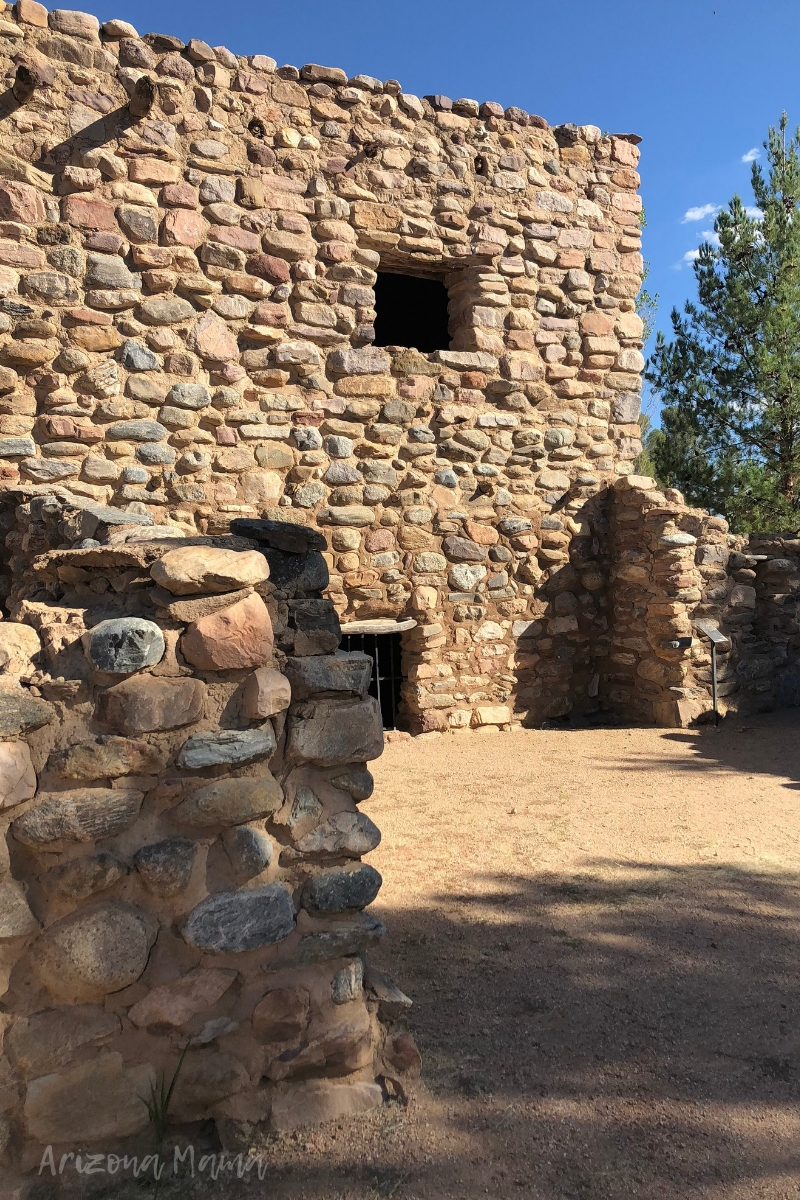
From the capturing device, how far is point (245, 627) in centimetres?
194

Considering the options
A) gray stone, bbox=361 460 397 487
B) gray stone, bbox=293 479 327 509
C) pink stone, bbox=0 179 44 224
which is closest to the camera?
pink stone, bbox=0 179 44 224

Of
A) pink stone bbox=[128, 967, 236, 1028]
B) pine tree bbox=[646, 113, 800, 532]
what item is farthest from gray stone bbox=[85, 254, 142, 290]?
pine tree bbox=[646, 113, 800, 532]

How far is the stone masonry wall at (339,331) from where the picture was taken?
4883 mm

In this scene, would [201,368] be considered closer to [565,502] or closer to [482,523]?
[482,523]

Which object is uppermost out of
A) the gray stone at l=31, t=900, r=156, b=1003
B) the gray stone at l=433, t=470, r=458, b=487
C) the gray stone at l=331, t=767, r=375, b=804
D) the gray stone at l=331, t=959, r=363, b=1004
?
the gray stone at l=433, t=470, r=458, b=487

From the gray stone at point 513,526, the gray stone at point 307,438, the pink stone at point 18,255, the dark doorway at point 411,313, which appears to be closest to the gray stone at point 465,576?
the gray stone at point 513,526

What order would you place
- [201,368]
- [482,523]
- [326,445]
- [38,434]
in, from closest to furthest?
1. [38,434]
2. [201,368]
3. [326,445]
4. [482,523]

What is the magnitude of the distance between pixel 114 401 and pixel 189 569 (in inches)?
140

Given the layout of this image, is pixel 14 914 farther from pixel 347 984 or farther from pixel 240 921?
pixel 347 984

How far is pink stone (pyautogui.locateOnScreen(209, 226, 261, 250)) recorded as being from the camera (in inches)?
208

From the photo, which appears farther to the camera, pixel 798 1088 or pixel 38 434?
pixel 38 434

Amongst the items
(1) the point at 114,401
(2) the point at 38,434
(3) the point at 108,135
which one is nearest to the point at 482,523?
(1) the point at 114,401

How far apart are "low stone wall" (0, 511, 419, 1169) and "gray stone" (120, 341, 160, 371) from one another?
3.35m

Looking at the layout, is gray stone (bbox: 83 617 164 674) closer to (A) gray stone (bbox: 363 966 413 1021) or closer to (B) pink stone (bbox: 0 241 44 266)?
(A) gray stone (bbox: 363 966 413 1021)
